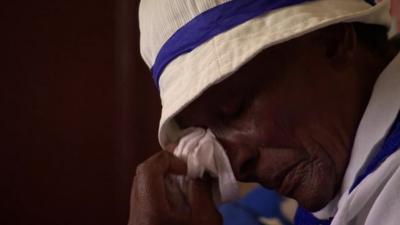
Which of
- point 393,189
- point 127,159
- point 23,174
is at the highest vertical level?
point 393,189

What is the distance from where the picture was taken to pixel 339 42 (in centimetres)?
58

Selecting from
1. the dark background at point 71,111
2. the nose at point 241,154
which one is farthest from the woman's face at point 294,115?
the dark background at point 71,111

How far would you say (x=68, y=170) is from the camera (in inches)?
56.2

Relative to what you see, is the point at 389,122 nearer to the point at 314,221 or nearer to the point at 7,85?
the point at 314,221

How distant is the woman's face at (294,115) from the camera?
0.56 m

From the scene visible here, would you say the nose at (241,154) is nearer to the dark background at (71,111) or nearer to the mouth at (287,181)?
the mouth at (287,181)

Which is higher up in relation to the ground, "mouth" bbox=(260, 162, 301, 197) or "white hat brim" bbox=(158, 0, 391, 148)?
"white hat brim" bbox=(158, 0, 391, 148)

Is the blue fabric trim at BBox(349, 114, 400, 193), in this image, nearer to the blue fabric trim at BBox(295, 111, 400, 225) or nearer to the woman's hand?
the blue fabric trim at BBox(295, 111, 400, 225)

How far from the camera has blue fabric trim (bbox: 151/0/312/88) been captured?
52 cm

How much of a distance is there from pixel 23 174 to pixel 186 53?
0.99 meters

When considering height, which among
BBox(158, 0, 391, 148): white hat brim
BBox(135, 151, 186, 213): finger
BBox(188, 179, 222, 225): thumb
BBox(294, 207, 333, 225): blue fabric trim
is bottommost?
BBox(294, 207, 333, 225): blue fabric trim

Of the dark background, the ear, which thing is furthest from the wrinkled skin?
the dark background

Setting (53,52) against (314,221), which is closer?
(314,221)

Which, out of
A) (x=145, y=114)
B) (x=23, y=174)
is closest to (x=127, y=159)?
(x=145, y=114)
